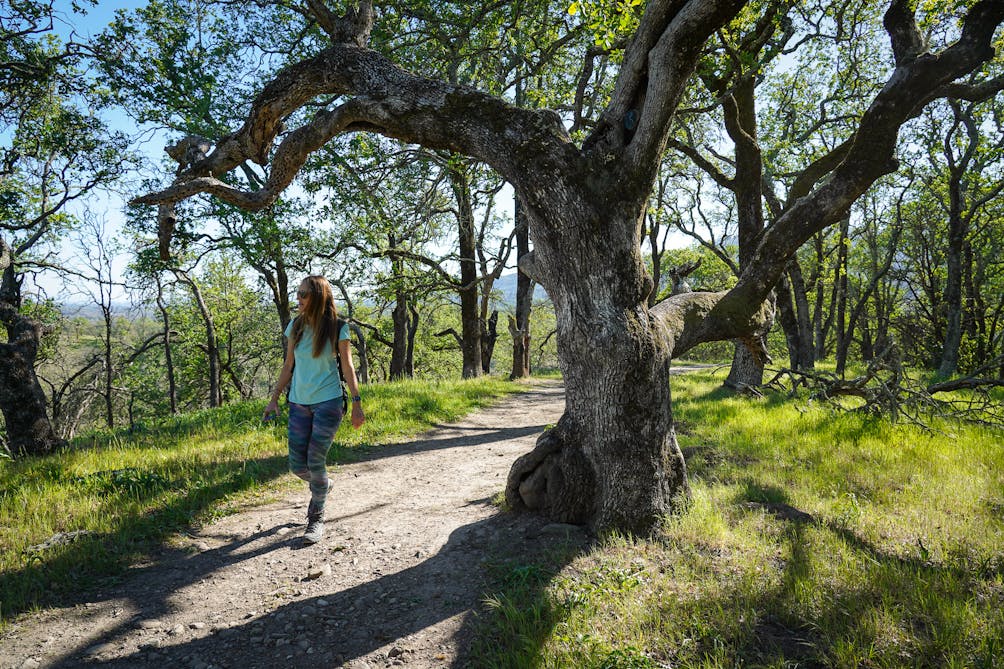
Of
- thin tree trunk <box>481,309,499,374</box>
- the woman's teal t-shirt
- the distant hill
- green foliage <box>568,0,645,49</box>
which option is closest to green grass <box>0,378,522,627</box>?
the woman's teal t-shirt

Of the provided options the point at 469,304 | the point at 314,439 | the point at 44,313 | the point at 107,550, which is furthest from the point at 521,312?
the point at 44,313

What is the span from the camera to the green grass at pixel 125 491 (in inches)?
141

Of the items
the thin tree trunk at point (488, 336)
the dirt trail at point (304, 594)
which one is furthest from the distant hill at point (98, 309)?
the dirt trail at point (304, 594)

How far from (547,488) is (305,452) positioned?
236 cm

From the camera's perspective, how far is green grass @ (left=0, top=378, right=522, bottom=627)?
359 cm

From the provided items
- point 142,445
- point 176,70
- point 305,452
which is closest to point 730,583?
point 305,452

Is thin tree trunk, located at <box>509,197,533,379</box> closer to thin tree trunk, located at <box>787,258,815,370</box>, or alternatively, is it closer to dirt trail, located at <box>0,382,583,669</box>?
thin tree trunk, located at <box>787,258,815,370</box>

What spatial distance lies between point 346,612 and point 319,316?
2.53 m

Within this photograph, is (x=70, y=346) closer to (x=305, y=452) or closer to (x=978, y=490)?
(x=305, y=452)

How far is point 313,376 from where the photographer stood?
4344 millimetres

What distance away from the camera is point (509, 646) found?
8.68 feet

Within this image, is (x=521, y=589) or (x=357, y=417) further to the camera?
(x=357, y=417)

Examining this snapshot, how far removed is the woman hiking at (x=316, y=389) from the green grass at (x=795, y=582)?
2.04 m

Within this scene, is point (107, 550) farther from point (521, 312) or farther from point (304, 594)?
point (521, 312)
